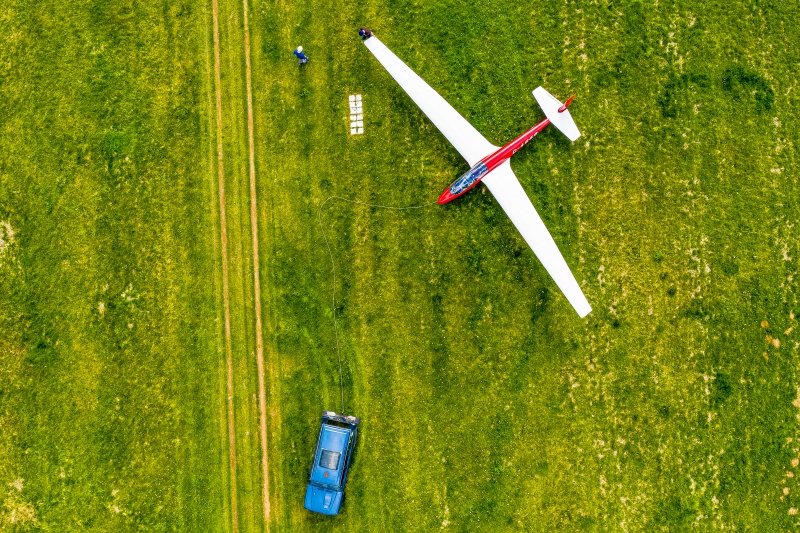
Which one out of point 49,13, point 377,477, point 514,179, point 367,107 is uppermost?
point 49,13

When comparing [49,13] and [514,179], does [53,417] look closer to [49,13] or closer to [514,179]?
[49,13]

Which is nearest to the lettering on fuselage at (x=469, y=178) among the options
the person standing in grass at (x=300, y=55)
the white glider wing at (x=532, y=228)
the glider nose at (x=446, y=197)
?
the glider nose at (x=446, y=197)

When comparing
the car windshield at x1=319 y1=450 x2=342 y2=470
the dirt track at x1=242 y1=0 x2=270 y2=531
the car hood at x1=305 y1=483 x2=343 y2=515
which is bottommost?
Result: the car hood at x1=305 y1=483 x2=343 y2=515

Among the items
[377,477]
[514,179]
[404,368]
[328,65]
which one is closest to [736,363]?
[514,179]

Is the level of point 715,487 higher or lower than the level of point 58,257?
lower

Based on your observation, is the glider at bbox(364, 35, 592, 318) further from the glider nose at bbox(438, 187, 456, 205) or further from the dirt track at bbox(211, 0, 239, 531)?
the dirt track at bbox(211, 0, 239, 531)

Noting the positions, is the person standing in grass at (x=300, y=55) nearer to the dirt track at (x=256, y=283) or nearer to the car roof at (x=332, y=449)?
the dirt track at (x=256, y=283)

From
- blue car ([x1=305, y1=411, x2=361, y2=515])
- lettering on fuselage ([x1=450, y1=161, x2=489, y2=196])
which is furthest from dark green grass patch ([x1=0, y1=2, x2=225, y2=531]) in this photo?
lettering on fuselage ([x1=450, y1=161, x2=489, y2=196])

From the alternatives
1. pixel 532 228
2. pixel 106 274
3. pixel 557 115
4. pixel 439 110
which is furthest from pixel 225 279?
pixel 557 115
